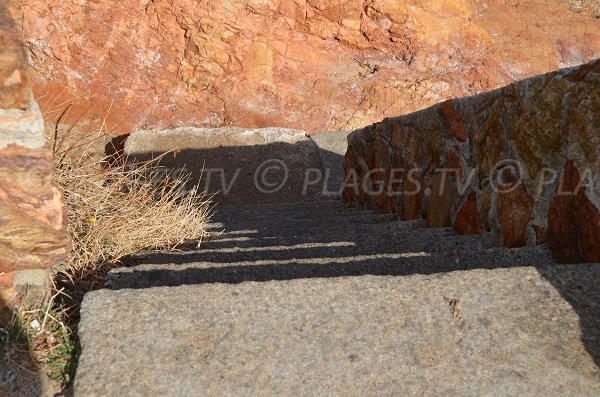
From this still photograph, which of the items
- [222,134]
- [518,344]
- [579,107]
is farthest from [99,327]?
[222,134]

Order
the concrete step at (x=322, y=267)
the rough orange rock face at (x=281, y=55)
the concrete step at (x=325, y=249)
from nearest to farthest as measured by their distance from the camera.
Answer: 1. the concrete step at (x=322, y=267)
2. the concrete step at (x=325, y=249)
3. the rough orange rock face at (x=281, y=55)

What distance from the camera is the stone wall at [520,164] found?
1.54 meters

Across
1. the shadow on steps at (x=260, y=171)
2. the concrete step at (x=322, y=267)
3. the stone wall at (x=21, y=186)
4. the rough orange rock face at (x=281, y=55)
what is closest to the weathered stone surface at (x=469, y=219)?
the concrete step at (x=322, y=267)

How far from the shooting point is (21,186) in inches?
49.5

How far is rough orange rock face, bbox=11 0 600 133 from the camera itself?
11227 millimetres

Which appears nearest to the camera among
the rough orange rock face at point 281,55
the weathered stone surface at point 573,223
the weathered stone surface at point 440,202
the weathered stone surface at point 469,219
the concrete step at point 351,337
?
the concrete step at point 351,337

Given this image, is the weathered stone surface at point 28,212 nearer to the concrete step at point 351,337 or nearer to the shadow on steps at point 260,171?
the concrete step at point 351,337

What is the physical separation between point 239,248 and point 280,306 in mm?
960

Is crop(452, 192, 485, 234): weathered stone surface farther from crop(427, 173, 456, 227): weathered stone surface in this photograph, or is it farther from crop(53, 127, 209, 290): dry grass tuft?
crop(53, 127, 209, 290): dry grass tuft

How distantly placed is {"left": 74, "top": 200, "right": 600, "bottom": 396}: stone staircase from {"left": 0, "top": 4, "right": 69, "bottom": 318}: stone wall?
0.69ft

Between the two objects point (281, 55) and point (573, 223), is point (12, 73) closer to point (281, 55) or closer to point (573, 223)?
point (573, 223)

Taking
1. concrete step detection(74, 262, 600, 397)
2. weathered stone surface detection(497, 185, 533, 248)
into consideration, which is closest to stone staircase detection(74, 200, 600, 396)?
concrete step detection(74, 262, 600, 397)

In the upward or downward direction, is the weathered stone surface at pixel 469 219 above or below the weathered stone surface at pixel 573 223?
below

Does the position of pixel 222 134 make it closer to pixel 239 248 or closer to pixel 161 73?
pixel 161 73
